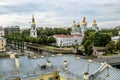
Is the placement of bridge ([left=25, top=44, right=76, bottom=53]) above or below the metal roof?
below

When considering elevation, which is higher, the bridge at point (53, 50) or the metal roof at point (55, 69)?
the metal roof at point (55, 69)

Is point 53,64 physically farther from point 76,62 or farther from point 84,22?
point 84,22

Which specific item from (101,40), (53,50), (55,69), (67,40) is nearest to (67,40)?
(67,40)

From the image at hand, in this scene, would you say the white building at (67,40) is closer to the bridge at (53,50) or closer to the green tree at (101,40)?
the bridge at (53,50)

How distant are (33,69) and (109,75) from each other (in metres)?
10.6

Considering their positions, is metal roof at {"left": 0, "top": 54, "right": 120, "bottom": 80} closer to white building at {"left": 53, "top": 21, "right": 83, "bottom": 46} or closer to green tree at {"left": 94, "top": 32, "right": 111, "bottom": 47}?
green tree at {"left": 94, "top": 32, "right": 111, "bottom": 47}

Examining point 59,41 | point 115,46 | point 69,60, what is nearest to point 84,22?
point 59,41

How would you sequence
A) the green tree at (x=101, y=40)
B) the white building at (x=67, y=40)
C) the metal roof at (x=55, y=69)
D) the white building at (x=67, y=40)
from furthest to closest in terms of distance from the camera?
the white building at (x=67, y=40) < the white building at (x=67, y=40) < the green tree at (x=101, y=40) < the metal roof at (x=55, y=69)

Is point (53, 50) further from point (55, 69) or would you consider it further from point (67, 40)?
point (55, 69)

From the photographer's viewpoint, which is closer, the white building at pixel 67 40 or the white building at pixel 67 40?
the white building at pixel 67 40

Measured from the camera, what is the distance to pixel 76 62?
31281 millimetres

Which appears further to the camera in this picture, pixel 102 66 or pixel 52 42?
pixel 52 42

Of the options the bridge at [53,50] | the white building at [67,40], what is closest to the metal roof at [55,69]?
the bridge at [53,50]

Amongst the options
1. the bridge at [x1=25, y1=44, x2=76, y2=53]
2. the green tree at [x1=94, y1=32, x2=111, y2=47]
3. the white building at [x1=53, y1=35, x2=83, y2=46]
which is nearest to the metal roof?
the bridge at [x1=25, y1=44, x2=76, y2=53]
